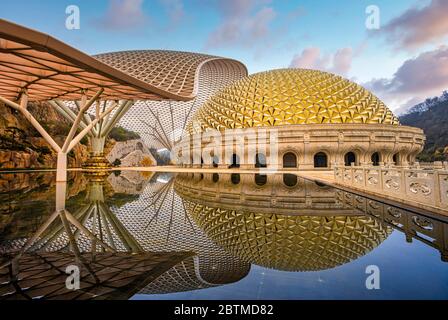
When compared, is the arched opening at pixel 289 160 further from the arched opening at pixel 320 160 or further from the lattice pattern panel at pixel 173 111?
the lattice pattern panel at pixel 173 111

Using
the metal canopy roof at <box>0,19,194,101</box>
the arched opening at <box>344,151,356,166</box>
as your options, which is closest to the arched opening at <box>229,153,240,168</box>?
the arched opening at <box>344,151,356,166</box>

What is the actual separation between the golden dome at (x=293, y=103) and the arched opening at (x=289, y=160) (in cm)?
377

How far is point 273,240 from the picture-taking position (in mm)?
5500

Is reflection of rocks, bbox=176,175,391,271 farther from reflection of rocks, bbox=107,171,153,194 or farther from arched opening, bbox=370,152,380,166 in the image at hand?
arched opening, bbox=370,152,380,166

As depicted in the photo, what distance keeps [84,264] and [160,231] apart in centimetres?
230

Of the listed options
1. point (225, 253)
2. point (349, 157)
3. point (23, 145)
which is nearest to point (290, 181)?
point (225, 253)

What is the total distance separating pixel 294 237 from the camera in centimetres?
571

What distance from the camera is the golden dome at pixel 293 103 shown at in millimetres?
33531

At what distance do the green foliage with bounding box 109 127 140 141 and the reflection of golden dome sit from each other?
63469 millimetres

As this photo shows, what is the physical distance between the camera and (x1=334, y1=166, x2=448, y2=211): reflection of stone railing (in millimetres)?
7520

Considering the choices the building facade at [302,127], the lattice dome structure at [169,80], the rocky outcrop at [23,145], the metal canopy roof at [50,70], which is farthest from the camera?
the lattice dome structure at [169,80]

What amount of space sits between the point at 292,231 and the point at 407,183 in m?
5.40

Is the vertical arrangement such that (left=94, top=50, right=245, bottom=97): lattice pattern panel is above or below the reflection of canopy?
above

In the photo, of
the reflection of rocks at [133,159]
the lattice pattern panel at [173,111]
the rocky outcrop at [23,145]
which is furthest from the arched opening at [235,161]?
the reflection of rocks at [133,159]
